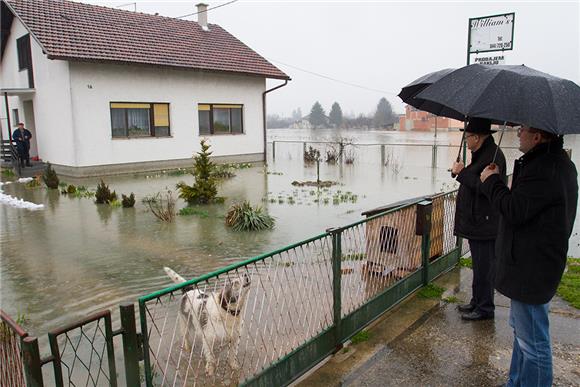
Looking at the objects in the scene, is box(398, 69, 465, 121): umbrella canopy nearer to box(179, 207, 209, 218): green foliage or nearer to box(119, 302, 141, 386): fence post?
box(119, 302, 141, 386): fence post

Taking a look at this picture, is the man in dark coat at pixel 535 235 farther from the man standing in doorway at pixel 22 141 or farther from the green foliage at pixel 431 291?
the man standing in doorway at pixel 22 141

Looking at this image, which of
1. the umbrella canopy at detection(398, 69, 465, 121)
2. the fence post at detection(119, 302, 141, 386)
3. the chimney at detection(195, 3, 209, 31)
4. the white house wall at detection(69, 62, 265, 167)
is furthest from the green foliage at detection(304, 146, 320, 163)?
the fence post at detection(119, 302, 141, 386)

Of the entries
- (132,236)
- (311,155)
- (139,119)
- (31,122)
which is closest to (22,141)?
(31,122)

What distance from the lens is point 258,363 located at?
3.14 meters

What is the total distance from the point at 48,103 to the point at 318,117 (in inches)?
970

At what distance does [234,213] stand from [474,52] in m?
4.91

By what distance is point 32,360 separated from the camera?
6.51ft

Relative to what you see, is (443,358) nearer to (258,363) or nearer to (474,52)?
(258,363)

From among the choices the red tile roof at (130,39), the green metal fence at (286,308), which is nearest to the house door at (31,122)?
the red tile roof at (130,39)

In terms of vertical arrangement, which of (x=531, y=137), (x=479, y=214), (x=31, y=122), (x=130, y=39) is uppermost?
(x=130, y=39)

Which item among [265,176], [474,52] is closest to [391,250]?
[474,52]

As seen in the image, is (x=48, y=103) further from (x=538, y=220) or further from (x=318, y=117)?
(x=318, y=117)

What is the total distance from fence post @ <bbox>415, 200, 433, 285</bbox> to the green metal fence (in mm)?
10

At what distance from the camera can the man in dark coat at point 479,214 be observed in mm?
3854
